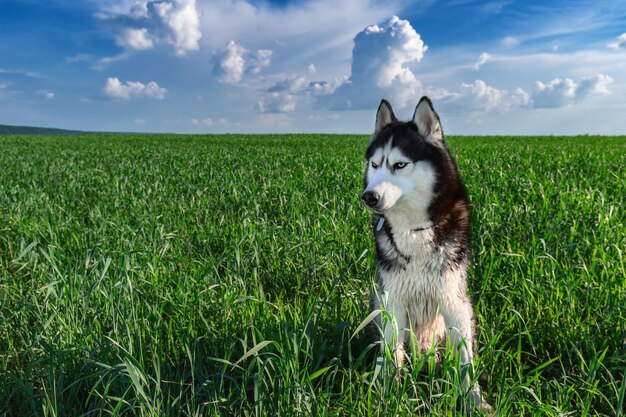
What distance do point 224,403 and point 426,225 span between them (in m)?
1.55

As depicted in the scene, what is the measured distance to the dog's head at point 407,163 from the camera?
2.88 metres

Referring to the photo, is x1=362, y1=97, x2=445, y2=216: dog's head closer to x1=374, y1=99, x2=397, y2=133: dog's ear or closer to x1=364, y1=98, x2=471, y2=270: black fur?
x1=364, y1=98, x2=471, y2=270: black fur

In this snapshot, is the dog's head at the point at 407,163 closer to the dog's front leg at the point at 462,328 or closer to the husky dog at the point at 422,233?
the husky dog at the point at 422,233

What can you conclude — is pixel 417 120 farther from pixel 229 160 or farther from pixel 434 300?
pixel 229 160

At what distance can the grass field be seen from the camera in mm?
2543

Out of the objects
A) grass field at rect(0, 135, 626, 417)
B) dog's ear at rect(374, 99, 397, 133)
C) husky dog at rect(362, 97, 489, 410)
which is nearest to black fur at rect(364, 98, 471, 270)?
husky dog at rect(362, 97, 489, 410)

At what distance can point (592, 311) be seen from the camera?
12.1ft

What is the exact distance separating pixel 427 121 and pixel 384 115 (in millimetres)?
355

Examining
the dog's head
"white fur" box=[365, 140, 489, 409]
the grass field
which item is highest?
the dog's head

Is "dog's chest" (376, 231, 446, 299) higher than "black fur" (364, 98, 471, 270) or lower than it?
lower

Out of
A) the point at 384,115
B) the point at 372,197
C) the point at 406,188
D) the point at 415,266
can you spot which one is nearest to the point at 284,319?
the point at 415,266

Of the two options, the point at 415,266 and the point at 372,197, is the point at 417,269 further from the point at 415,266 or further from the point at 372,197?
the point at 372,197

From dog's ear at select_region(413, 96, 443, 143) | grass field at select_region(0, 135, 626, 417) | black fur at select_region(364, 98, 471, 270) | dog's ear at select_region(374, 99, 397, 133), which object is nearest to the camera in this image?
grass field at select_region(0, 135, 626, 417)

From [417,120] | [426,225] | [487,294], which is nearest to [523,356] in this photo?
[487,294]
